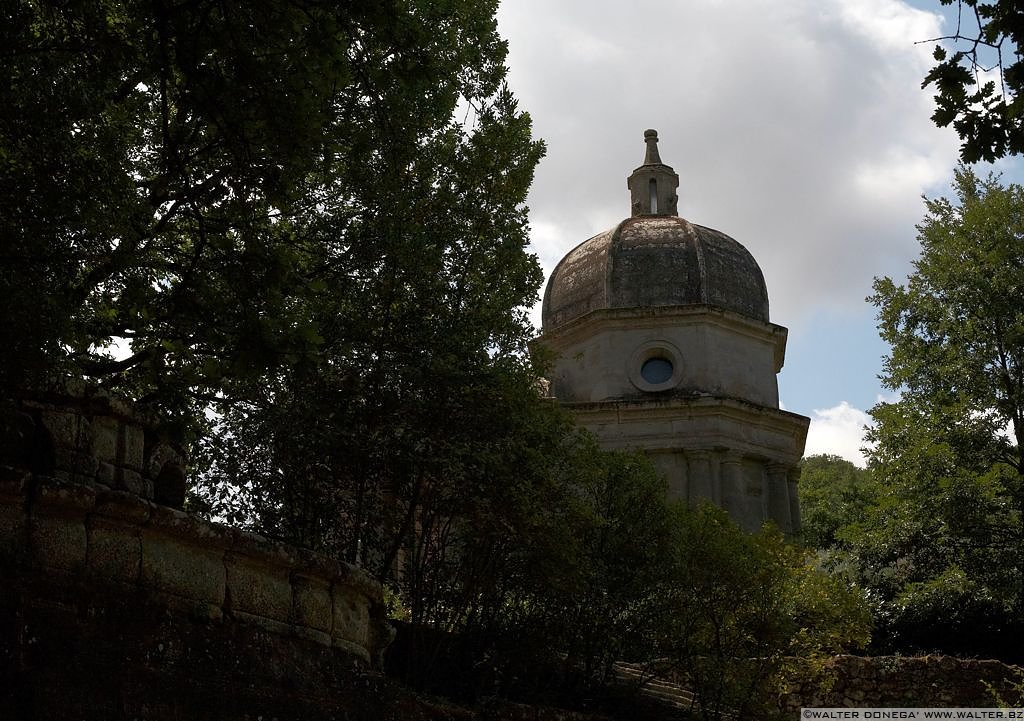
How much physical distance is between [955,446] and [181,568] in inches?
638

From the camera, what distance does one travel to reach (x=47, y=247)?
888cm

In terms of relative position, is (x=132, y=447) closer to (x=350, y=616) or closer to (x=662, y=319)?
(x=350, y=616)

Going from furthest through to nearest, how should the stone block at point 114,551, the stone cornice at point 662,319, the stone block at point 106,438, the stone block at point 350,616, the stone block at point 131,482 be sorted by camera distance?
the stone cornice at point 662,319
the stone block at point 350,616
the stone block at point 131,482
the stone block at point 106,438
the stone block at point 114,551

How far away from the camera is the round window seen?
88.4 feet

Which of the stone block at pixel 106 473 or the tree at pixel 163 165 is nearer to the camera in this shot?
the tree at pixel 163 165

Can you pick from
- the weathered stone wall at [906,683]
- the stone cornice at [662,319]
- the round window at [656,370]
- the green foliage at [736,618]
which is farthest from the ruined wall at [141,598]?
the stone cornice at [662,319]

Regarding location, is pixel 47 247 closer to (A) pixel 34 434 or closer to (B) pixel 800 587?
(A) pixel 34 434

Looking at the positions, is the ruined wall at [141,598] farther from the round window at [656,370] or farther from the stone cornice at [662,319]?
the stone cornice at [662,319]

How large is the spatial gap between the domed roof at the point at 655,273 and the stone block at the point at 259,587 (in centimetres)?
1885

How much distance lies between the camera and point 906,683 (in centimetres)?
1809

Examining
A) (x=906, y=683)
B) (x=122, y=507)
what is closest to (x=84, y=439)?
(x=122, y=507)

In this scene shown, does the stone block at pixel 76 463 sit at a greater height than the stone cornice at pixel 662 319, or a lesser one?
lesser

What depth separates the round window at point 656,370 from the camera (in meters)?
27.0

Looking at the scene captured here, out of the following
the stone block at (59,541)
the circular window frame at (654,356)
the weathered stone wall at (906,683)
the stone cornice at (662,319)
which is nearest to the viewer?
the stone block at (59,541)
